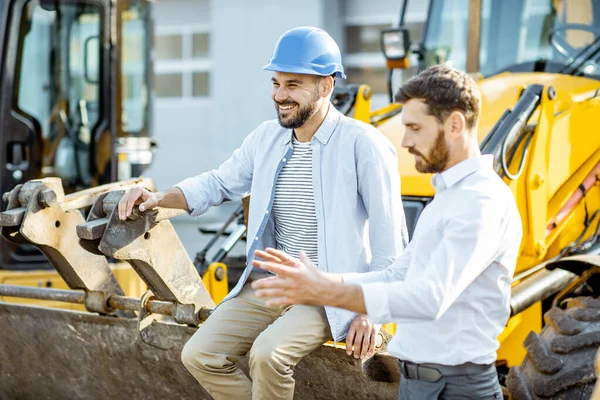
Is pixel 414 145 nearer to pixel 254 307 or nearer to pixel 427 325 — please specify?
pixel 427 325

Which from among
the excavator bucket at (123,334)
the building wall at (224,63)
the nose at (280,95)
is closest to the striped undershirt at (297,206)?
the nose at (280,95)

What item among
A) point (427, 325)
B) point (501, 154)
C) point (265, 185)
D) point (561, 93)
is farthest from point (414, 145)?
point (561, 93)

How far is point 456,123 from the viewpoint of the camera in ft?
8.70

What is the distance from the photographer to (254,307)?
3746mm

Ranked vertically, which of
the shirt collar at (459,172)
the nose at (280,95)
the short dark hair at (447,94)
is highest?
the short dark hair at (447,94)

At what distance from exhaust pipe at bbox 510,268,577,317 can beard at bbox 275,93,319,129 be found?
48.1 inches

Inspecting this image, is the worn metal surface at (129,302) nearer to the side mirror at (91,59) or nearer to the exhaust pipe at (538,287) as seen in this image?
the exhaust pipe at (538,287)

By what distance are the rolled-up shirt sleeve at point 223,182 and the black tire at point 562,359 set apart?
4.53ft

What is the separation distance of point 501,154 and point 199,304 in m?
1.53

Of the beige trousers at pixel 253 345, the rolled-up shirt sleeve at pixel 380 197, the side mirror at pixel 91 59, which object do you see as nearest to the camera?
the beige trousers at pixel 253 345

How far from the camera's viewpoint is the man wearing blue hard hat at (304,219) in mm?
3541

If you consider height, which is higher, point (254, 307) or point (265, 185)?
point (265, 185)

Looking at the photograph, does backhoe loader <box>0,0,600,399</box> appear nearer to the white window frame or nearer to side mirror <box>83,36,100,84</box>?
side mirror <box>83,36,100,84</box>

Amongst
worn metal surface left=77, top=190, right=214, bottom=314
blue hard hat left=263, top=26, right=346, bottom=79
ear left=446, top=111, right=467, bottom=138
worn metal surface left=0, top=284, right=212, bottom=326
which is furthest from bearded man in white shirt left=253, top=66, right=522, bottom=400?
worn metal surface left=0, top=284, right=212, bottom=326
